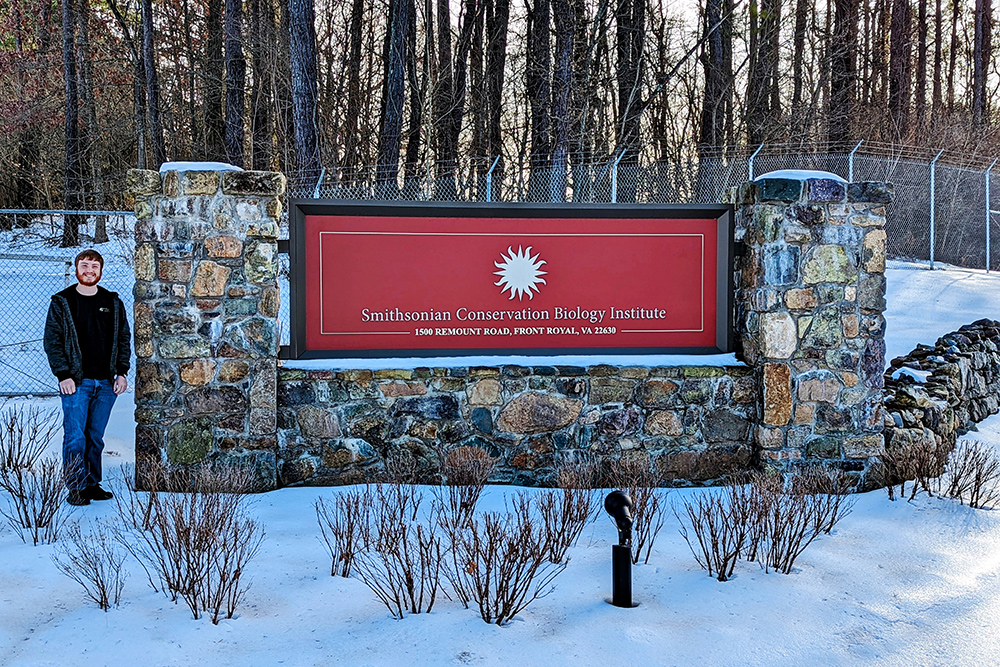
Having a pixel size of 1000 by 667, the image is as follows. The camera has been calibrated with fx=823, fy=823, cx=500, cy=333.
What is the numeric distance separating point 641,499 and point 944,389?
4.32m

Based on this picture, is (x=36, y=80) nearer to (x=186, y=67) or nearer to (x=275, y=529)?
(x=186, y=67)

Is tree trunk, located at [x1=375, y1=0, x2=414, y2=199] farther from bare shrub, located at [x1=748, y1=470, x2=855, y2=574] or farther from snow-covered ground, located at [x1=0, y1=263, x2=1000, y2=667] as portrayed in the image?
bare shrub, located at [x1=748, y1=470, x2=855, y2=574]

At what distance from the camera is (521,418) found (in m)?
5.63

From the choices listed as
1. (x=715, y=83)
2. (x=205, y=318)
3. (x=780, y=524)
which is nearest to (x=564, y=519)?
(x=780, y=524)

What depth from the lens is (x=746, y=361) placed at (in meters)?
5.85

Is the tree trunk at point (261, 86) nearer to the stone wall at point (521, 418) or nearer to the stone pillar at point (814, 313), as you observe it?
the stone wall at point (521, 418)

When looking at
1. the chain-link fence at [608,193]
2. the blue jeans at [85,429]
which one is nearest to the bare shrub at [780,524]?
the blue jeans at [85,429]

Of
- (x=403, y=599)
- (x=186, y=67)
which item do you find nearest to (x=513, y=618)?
(x=403, y=599)

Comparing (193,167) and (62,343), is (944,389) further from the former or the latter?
(62,343)

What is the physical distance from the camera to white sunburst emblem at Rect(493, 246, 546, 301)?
5.70 m

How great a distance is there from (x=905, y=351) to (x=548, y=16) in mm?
11147

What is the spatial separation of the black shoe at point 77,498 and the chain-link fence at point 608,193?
21.0 feet

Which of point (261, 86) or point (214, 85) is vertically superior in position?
point (214, 85)

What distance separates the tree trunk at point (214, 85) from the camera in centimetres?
1903
